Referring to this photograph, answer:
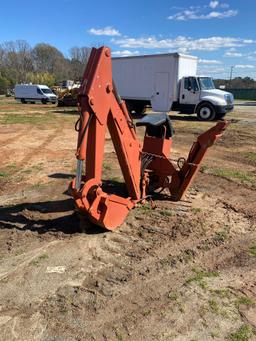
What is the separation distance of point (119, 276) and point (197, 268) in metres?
0.89

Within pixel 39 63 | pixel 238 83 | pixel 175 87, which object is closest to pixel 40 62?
pixel 39 63

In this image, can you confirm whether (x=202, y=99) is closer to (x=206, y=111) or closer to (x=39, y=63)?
(x=206, y=111)

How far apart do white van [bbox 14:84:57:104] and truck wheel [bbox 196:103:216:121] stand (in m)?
21.4

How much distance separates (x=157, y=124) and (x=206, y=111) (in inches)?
551

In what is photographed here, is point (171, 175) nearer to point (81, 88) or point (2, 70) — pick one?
point (81, 88)

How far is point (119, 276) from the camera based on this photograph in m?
4.06

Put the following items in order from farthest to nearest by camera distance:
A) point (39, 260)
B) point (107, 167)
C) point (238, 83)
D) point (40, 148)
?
point (238, 83) → point (40, 148) → point (107, 167) → point (39, 260)

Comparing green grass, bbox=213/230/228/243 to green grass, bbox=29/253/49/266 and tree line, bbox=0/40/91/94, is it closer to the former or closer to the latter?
green grass, bbox=29/253/49/266

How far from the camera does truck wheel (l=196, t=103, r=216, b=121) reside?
19312 mm

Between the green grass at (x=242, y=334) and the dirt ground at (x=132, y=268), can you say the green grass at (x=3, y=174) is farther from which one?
the green grass at (x=242, y=334)

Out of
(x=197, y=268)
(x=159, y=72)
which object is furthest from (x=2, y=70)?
(x=197, y=268)

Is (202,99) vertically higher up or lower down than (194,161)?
higher up

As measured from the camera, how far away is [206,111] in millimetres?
Result: 19469

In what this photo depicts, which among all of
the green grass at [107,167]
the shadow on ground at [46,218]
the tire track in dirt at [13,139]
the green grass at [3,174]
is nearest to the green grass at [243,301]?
the shadow on ground at [46,218]
